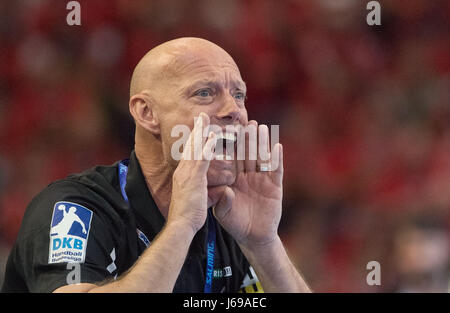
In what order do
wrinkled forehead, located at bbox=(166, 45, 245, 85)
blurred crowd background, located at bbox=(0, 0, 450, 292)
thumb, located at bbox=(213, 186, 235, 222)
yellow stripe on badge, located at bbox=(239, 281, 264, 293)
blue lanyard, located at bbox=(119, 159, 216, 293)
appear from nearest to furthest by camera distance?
thumb, located at bbox=(213, 186, 235, 222) → wrinkled forehead, located at bbox=(166, 45, 245, 85) → blue lanyard, located at bbox=(119, 159, 216, 293) → yellow stripe on badge, located at bbox=(239, 281, 264, 293) → blurred crowd background, located at bbox=(0, 0, 450, 292)

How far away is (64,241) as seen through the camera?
2.21 meters

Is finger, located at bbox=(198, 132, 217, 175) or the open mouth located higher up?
the open mouth

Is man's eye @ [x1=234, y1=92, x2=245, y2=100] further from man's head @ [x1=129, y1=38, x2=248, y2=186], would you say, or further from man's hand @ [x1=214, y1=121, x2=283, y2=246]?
man's hand @ [x1=214, y1=121, x2=283, y2=246]

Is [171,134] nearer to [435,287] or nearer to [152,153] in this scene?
[152,153]

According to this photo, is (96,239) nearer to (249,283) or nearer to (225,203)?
(225,203)

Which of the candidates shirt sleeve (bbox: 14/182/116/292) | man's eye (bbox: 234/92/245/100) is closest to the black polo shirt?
shirt sleeve (bbox: 14/182/116/292)

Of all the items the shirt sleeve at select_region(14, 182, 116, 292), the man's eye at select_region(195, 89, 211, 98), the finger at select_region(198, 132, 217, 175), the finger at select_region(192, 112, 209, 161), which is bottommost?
the shirt sleeve at select_region(14, 182, 116, 292)

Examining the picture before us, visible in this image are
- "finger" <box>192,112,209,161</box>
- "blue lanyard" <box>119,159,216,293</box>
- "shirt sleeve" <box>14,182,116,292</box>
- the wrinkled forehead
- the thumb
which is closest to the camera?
"shirt sleeve" <box>14,182,116,292</box>

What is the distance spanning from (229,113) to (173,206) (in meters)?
0.46

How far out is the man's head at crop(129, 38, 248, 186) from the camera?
2523 millimetres

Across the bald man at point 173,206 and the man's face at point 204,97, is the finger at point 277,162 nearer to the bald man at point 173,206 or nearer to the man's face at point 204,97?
the bald man at point 173,206

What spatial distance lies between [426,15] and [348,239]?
6.55 feet
